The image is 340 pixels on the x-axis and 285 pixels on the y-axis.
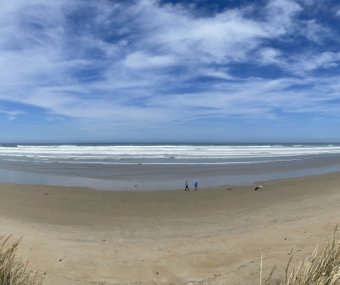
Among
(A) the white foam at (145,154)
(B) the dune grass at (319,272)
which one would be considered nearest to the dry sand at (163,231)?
(B) the dune grass at (319,272)

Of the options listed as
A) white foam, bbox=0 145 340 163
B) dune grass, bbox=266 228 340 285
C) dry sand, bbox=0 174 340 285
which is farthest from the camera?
white foam, bbox=0 145 340 163

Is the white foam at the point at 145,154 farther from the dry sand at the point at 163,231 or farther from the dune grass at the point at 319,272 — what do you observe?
the dune grass at the point at 319,272

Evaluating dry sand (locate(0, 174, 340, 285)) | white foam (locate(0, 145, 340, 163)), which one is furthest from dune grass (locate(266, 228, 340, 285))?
white foam (locate(0, 145, 340, 163))

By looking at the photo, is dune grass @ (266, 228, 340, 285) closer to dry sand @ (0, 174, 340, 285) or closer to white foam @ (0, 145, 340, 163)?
dry sand @ (0, 174, 340, 285)

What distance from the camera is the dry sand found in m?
6.79

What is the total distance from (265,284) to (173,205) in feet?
27.7

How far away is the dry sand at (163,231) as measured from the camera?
679 centimetres

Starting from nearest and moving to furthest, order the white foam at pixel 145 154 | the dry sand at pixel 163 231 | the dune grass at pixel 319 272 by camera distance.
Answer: the dune grass at pixel 319 272 → the dry sand at pixel 163 231 → the white foam at pixel 145 154

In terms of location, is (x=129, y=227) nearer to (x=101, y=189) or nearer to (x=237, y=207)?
(x=237, y=207)

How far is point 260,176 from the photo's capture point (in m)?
23.4

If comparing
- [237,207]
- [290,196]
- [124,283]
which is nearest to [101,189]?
[237,207]

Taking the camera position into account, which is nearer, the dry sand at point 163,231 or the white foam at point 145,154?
the dry sand at point 163,231

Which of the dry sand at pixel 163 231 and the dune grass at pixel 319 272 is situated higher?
the dune grass at pixel 319 272

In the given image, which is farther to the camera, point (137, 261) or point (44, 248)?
point (44, 248)
